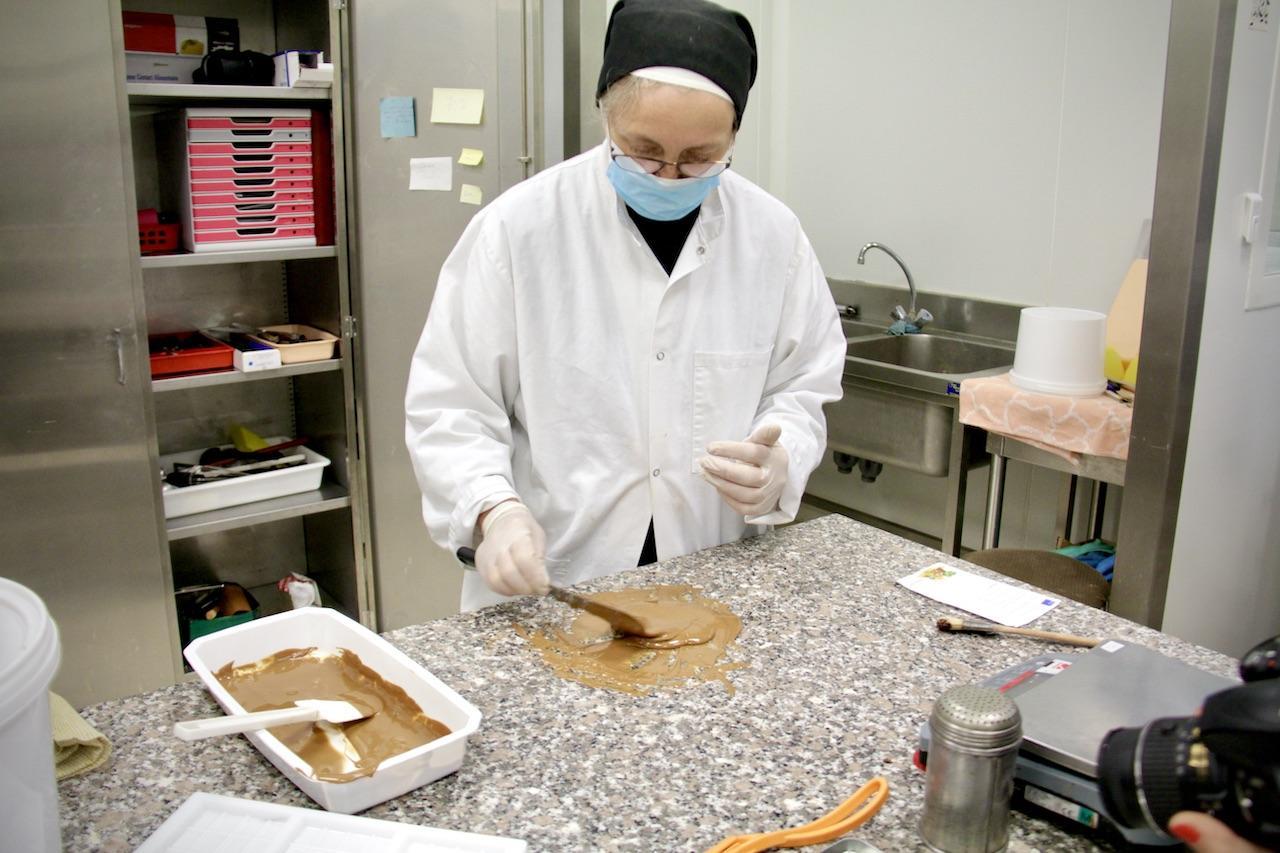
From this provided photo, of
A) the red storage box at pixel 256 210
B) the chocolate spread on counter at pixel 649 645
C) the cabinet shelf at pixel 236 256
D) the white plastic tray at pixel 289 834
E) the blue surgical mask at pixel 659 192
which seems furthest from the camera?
the red storage box at pixel 256 210

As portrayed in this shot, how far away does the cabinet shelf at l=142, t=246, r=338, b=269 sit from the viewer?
2.57m

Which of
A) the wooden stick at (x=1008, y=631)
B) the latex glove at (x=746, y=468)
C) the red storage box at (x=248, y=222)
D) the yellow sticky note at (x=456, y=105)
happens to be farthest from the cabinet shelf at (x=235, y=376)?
the wooden stick at (x=1008, y=631)

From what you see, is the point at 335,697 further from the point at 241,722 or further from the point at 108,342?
the point at 108,342

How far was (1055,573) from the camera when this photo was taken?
2.26 m

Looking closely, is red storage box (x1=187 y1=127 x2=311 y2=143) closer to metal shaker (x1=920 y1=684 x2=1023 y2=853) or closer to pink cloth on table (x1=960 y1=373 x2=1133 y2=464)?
pink cloth on table (x1=960 y1=373 x2=1133 y2=464)

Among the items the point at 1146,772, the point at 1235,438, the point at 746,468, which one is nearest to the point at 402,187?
the point at 746,468

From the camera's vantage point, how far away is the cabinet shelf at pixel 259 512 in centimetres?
268

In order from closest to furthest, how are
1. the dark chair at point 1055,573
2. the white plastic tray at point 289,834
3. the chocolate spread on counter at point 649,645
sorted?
the white plastic tray at point 289,834 < the chocolate spread on counter at point 649,645 < the dark chair at point 1055,573

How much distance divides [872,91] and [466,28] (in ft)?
4.88

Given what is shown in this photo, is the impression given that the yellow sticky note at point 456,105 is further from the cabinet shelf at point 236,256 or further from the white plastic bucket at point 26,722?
the white plastic bucket at point 26,722

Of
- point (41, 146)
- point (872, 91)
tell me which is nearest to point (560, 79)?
point (872, 91)

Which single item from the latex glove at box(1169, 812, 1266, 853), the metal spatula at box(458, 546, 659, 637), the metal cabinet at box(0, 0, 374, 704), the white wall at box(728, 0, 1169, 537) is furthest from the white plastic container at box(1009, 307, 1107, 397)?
the latex glove at box(1169, 812, 1266, 853)

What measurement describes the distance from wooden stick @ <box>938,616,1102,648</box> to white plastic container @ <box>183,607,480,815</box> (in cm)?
66

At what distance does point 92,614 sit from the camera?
2516 millimetres
